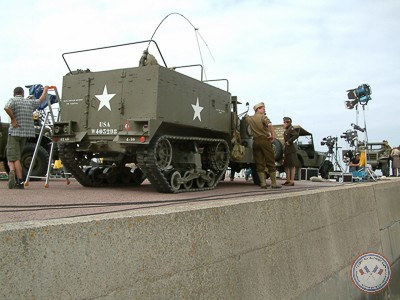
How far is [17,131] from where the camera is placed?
670cm

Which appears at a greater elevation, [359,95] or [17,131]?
[359,95]

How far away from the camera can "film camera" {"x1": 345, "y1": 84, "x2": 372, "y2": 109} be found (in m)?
12.2

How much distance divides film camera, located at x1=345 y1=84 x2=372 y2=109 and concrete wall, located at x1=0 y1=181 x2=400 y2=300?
7211mm

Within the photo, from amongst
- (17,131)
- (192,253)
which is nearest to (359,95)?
(17,131)

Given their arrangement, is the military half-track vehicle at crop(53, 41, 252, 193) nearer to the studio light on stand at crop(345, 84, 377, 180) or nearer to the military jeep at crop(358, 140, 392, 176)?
the studio light on stand at crop(345, 84, 377, 180)

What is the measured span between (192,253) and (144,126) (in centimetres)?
355

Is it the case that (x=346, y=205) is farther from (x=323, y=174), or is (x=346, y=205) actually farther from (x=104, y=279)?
(x=323, y=174)

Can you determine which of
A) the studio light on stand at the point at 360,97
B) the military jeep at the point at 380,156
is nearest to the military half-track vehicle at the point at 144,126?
the studio light on stand at the point at 360,97

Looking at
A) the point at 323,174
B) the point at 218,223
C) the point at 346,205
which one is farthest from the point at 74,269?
the point at 323,174

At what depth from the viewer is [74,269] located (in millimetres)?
2156

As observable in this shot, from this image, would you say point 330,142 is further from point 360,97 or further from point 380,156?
point 360,97

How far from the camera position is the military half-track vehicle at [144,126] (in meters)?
6.46

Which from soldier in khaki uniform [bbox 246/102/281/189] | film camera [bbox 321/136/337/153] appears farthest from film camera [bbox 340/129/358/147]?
soldier in khaki uniform [bbox 246/102/281/189]

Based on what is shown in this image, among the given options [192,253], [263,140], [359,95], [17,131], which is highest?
[359,95]
